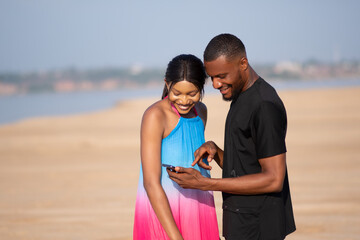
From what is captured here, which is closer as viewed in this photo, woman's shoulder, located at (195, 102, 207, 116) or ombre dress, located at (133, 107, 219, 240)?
ombre dress, located at (133, 107, 219, 240)

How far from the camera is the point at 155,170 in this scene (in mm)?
3523

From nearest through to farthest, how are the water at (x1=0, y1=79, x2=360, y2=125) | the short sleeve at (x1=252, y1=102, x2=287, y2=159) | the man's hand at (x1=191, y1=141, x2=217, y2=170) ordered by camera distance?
1. the short sleeve at (x1=252, y1=102, x2=287, y2=159)
2. the man's hand at (x1=191, y1=141, x2=217, y2=170)
3. the water at (x1=0, y1=79, x2=360, y2=125)

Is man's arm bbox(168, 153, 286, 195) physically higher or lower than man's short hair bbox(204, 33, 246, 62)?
Result: lower

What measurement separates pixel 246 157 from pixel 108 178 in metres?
9.19

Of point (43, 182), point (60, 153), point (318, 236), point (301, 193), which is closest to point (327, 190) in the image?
point (301, 193)

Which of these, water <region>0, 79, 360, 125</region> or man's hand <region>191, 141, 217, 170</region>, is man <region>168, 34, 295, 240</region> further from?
water <region>0, 79, 360, 125</region>

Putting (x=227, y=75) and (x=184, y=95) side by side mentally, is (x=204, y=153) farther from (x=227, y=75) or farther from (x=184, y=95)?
(x=227, y=75)

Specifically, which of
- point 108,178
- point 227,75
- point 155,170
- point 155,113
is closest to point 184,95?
point 155,113

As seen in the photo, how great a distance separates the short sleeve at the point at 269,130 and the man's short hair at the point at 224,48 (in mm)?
372

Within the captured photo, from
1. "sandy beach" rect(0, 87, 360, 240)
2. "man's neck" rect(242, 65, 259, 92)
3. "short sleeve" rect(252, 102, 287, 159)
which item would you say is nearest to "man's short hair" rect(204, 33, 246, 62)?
"man's neck" rect(242, 65, 259, 92)

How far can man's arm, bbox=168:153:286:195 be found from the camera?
3.29 m

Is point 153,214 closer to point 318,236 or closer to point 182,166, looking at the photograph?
point 182,166

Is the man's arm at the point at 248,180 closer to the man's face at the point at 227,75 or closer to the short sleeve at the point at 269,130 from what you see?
the short sleeve at the point at 269,130

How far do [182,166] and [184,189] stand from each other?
18 cm
